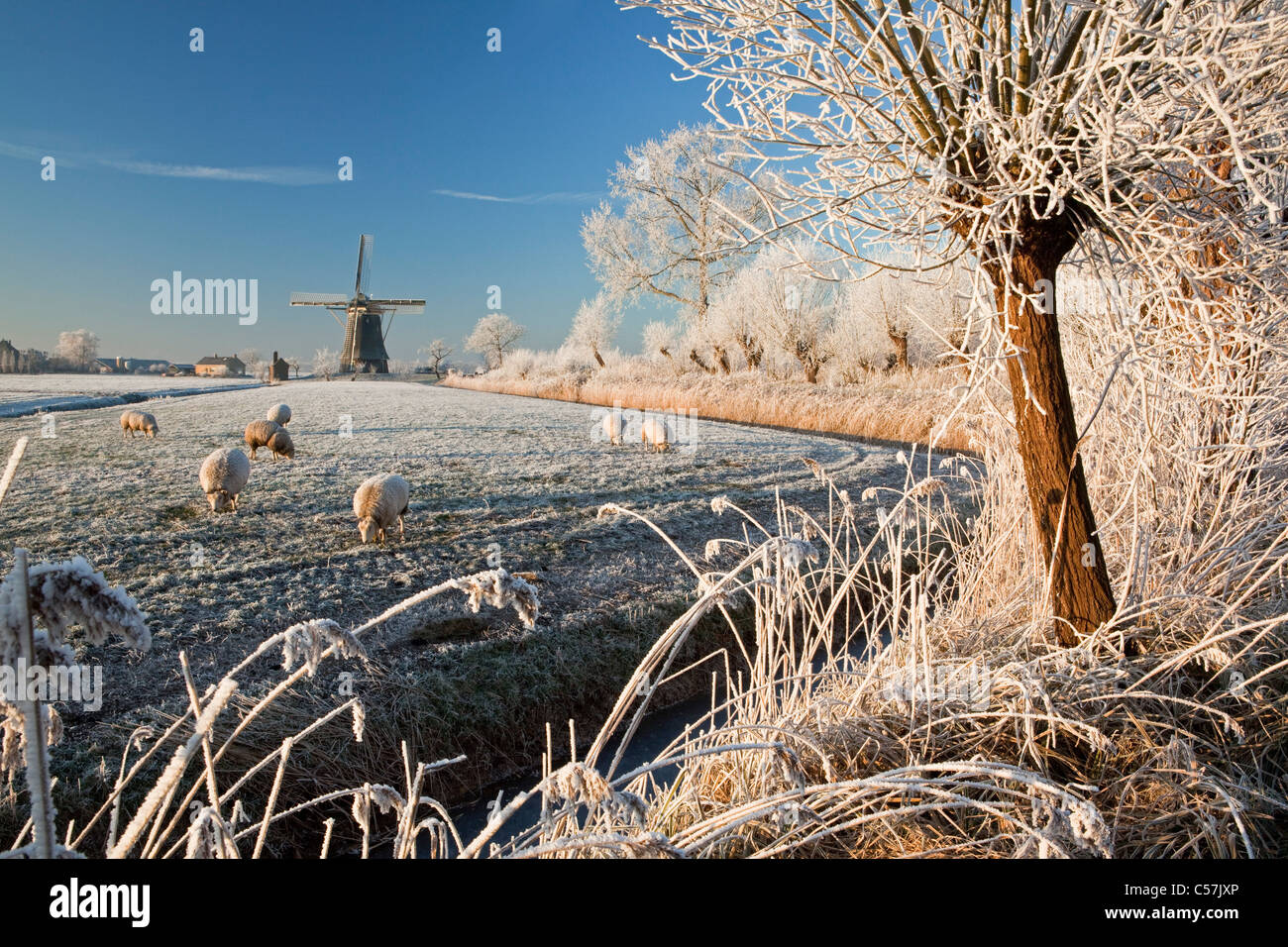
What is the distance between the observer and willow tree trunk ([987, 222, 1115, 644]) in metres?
2.59

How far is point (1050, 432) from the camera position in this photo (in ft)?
8.87

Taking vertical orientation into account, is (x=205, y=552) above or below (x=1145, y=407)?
below

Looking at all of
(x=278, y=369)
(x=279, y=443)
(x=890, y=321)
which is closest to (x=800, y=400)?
(x=890, y=321)

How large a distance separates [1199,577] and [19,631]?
4.16 metres

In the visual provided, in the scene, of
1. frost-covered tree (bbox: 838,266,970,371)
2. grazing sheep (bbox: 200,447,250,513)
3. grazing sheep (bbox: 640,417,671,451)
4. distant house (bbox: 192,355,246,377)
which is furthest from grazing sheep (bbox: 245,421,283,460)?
distant house (bbox: 192,355,246,377)

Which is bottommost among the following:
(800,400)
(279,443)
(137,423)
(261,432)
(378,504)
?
(378,504)

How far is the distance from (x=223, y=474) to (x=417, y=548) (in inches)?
85.2

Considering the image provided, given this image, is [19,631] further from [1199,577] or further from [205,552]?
[205,552]

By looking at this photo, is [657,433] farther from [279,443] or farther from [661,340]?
[661,340]

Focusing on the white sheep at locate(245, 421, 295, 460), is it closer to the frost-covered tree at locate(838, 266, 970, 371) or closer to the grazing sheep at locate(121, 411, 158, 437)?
the grazing sheep at locate(121, 411, 158, 437)

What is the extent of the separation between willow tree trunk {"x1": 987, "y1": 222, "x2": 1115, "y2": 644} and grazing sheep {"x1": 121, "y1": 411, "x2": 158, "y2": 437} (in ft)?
44.6

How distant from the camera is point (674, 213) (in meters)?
30.5

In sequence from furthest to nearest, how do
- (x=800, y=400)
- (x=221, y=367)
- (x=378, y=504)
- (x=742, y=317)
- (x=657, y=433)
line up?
(x=221, y=367) → (x=742, y=317) → (x=800, y=400) → (x=657, y=433) → (x=378, y=504)
